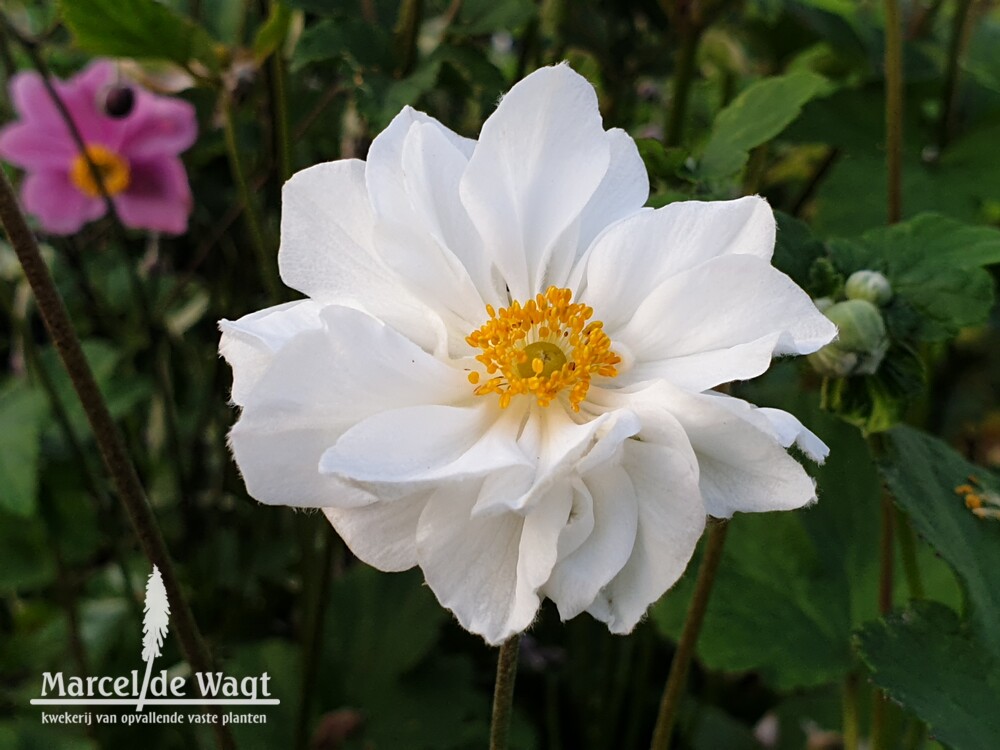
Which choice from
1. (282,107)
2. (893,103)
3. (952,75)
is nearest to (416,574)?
(282,107)

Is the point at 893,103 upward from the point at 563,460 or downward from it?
upward

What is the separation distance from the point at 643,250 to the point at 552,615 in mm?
657

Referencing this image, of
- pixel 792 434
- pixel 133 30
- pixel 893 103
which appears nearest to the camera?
pixel 792 434

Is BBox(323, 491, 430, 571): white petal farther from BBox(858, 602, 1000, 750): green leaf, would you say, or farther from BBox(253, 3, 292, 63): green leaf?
BBox(253, 3, 292, 63): green leaf

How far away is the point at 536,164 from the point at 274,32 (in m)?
0.28

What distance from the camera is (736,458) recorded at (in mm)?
356

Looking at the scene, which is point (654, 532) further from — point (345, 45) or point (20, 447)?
point (20, 447)

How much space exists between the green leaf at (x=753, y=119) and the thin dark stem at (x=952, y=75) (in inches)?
14.2

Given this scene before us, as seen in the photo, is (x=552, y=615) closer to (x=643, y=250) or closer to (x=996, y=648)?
(x=996, y=648)

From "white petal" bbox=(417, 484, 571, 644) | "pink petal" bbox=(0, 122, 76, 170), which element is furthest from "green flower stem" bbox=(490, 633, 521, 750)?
"pink petal" bbox=(0, 122, 76, 170)

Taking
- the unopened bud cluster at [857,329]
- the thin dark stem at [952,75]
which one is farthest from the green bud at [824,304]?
the thin dark stem at [952,75]

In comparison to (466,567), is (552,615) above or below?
below

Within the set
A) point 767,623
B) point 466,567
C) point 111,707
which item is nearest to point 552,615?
point 767,623

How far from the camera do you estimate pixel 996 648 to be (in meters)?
0.50
